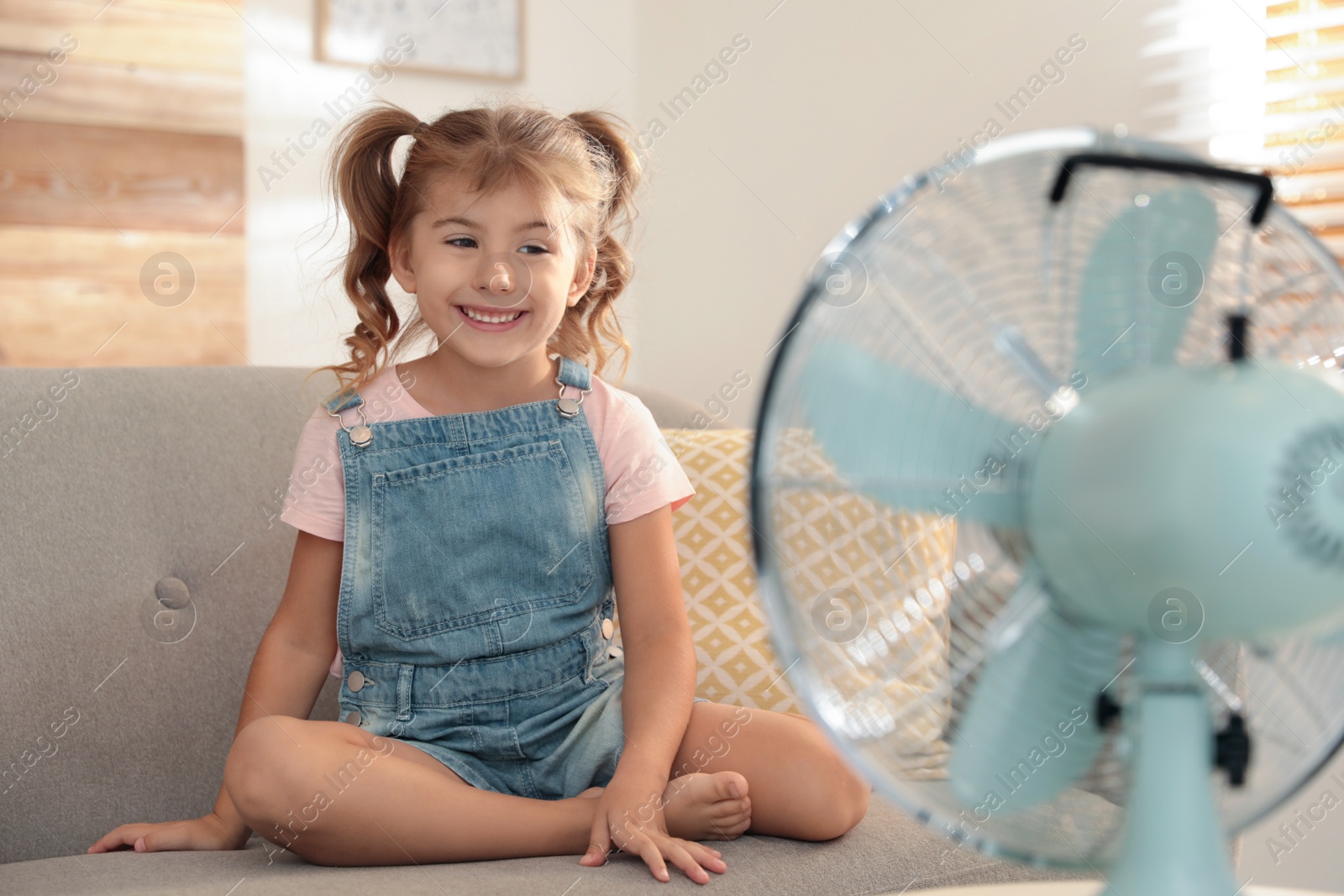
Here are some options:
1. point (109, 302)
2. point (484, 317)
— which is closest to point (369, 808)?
point (484, 317)

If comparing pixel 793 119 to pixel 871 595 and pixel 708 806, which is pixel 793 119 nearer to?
pixel 708 806

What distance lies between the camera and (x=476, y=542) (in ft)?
3.93

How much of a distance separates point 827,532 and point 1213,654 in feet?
0.72

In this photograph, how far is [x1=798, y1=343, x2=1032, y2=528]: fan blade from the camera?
1.96 feet

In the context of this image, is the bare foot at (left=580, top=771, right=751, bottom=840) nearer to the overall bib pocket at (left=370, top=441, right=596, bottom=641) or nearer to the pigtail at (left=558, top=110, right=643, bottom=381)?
the overall bib pocket at (left=370, top=441, right=596, bottom=641)

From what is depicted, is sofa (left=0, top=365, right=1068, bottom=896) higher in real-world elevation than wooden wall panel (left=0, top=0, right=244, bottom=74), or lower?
lower

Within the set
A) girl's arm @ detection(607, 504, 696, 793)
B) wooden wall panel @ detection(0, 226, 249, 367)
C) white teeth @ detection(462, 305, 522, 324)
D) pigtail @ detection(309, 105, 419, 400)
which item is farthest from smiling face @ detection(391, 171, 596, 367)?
wooden wall panel @ detection(0, 226, 249, 367)

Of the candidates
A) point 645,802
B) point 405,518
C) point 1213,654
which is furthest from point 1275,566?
point 405,518

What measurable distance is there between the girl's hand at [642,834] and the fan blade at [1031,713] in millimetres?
391

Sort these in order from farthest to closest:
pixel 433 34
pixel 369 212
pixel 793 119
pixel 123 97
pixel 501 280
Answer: pixel 433 34 < pixel 123 97 < pixel 793 119 < pixel 369 212 < pixel 501 280

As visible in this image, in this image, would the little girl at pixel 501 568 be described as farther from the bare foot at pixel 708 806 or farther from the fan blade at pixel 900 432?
the fan blade at pixel 900 432

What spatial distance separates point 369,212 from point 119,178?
1.33m

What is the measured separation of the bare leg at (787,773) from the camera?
3.41 feet

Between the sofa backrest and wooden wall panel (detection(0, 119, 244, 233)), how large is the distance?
3.99 feet
